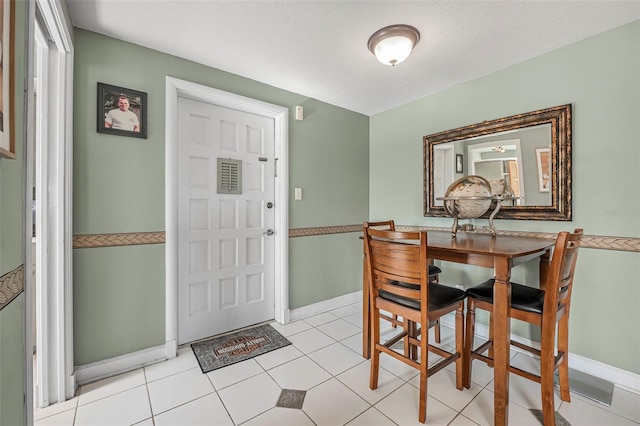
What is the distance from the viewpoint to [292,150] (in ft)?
9.34

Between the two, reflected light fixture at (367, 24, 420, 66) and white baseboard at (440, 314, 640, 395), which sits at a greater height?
reflected light fixture at (367, 24, 420, 66)

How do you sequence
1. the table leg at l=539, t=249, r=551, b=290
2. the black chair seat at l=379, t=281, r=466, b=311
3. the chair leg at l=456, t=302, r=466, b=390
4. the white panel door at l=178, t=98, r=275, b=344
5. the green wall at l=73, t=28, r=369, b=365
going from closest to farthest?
the black chair seat at l=379, t=281, r=466, b=311, the chair leg at l=456, t=302, r=466, b=390, the green wall at l=73, t=28, r=369, b=365, the table leg at l=539, t=249, r=551, b=290, the white panel door at l=178, t=98, r=275, b=344

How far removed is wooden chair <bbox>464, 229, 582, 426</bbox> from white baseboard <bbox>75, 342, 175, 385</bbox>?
216 cm

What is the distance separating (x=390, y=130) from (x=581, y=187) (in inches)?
73.0

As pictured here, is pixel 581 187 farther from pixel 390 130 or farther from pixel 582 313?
pixel 390 130

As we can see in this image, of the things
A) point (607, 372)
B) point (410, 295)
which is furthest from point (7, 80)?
→ point (607, 372)

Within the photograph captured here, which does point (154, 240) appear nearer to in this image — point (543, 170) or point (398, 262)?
point (398, 262)

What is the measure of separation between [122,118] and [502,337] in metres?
2.74

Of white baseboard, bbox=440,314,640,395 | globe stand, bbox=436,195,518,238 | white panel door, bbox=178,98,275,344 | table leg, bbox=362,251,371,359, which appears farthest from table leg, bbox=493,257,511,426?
white panel door, bbox=178,98,275,344

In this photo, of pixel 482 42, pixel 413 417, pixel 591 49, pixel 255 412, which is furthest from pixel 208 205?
pixel 591 49

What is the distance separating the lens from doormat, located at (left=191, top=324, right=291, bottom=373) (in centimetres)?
210

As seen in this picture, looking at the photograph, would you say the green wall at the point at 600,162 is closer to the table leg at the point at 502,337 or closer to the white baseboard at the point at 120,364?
the table leg at the point at 502,337

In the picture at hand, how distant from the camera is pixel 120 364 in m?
1.96

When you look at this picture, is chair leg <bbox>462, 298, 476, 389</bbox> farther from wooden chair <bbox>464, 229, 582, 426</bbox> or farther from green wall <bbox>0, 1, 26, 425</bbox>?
green wall <bbox>0, 1, 26, 425</bbox>
